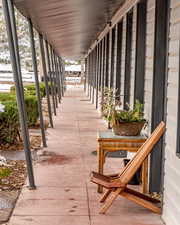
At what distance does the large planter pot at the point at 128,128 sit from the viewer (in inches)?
226

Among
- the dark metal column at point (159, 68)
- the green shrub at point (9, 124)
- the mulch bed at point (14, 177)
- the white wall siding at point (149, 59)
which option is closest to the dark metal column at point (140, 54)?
the white wall siding at point (149, 59)

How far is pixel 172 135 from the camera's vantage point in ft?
14.2

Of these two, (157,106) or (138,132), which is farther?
(138,132)

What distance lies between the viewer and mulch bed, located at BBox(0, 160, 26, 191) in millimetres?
6043

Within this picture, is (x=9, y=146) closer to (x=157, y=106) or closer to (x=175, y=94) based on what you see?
(x=157, y=106)

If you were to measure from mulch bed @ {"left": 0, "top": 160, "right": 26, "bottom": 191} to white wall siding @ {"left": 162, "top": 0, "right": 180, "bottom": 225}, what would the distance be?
2.15 meters

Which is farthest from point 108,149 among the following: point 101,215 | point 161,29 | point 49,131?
point 49,131

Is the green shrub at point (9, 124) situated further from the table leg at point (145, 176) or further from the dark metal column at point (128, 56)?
the table leg at point (145, 176)

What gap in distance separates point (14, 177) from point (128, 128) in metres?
1.81

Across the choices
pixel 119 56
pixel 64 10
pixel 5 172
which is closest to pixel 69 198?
pixel 5 172

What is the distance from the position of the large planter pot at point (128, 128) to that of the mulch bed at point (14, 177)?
1.38 metres

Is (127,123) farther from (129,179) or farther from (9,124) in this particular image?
(9,124)

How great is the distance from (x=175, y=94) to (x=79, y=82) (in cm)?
4055

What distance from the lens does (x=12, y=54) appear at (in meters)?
5.70
